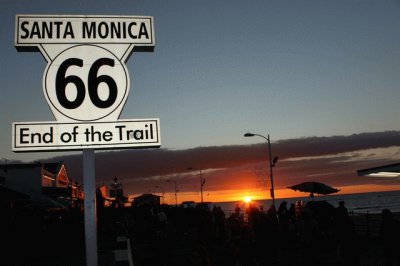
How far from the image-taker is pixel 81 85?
348 centimetres

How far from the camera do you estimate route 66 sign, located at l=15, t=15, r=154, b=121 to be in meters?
3.46

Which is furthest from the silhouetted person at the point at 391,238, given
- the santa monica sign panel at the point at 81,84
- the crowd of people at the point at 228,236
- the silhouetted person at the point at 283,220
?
the santa monica sign panel at the point at 81,84

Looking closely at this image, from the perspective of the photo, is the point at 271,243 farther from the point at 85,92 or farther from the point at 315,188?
the point at 85,92

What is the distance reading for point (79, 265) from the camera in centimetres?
1308

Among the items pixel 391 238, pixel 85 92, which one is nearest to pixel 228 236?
pixel 391 238

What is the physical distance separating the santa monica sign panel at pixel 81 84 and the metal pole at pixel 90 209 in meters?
0.14

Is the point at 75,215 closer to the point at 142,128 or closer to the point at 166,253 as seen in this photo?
the point at 166,253

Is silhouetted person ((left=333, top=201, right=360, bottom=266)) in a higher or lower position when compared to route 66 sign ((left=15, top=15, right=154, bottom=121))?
lower

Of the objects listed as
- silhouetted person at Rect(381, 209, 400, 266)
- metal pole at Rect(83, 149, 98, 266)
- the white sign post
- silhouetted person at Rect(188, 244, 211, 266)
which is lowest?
silhouetted person at Rect(381, 209, 400, 266)

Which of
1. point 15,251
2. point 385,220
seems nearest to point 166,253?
point 385,220

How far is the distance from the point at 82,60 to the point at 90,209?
1.20 meters

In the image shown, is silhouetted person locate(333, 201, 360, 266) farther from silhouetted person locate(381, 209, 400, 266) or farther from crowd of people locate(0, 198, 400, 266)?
silhouetted person locate(381, 209, 400, 266)

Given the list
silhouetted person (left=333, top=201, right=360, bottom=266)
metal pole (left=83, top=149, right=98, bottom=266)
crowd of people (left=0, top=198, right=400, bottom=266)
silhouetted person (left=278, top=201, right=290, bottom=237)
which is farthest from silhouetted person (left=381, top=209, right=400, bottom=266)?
metal pole (left=83, top=149, right=98, bottom=266)

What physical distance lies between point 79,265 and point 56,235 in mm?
5722
